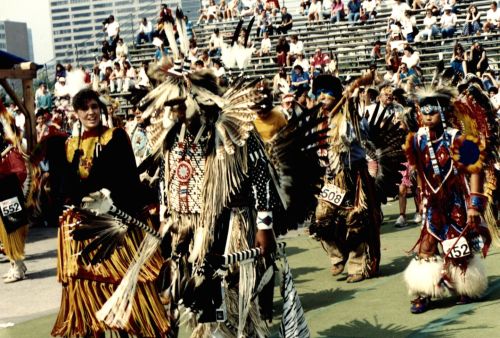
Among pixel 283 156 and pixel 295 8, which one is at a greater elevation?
pixel 295 8

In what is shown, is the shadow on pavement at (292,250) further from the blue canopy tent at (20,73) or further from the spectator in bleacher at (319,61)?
the spectator in bleacher at (319,61)

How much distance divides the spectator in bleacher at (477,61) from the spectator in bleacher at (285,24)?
820 centimetres

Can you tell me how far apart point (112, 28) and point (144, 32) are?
115 centimetres

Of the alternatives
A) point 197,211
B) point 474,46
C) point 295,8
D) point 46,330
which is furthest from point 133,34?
point 197,211

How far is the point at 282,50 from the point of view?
23.8 m

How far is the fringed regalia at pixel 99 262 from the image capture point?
5.57 meters

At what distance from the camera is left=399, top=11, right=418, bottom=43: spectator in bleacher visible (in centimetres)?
2280

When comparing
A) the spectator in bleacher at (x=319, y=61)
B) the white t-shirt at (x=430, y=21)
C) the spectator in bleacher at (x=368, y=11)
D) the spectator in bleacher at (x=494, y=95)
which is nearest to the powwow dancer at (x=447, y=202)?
the spectator in bleacher at (x=494, y=95)

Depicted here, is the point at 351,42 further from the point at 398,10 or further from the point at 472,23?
the point at 472,23

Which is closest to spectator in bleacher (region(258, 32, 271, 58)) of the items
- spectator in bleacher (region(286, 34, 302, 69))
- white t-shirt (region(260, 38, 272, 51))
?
white t-shirt (region(260, 38, 272, 51))

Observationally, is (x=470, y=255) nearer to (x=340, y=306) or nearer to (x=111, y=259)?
(x=340, y=306)

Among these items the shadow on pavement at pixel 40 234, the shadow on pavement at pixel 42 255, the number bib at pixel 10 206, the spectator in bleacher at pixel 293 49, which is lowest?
the shadow on pavement at pixel 40 234

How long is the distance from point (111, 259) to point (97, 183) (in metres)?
0.49

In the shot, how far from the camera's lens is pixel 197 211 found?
5105mm
